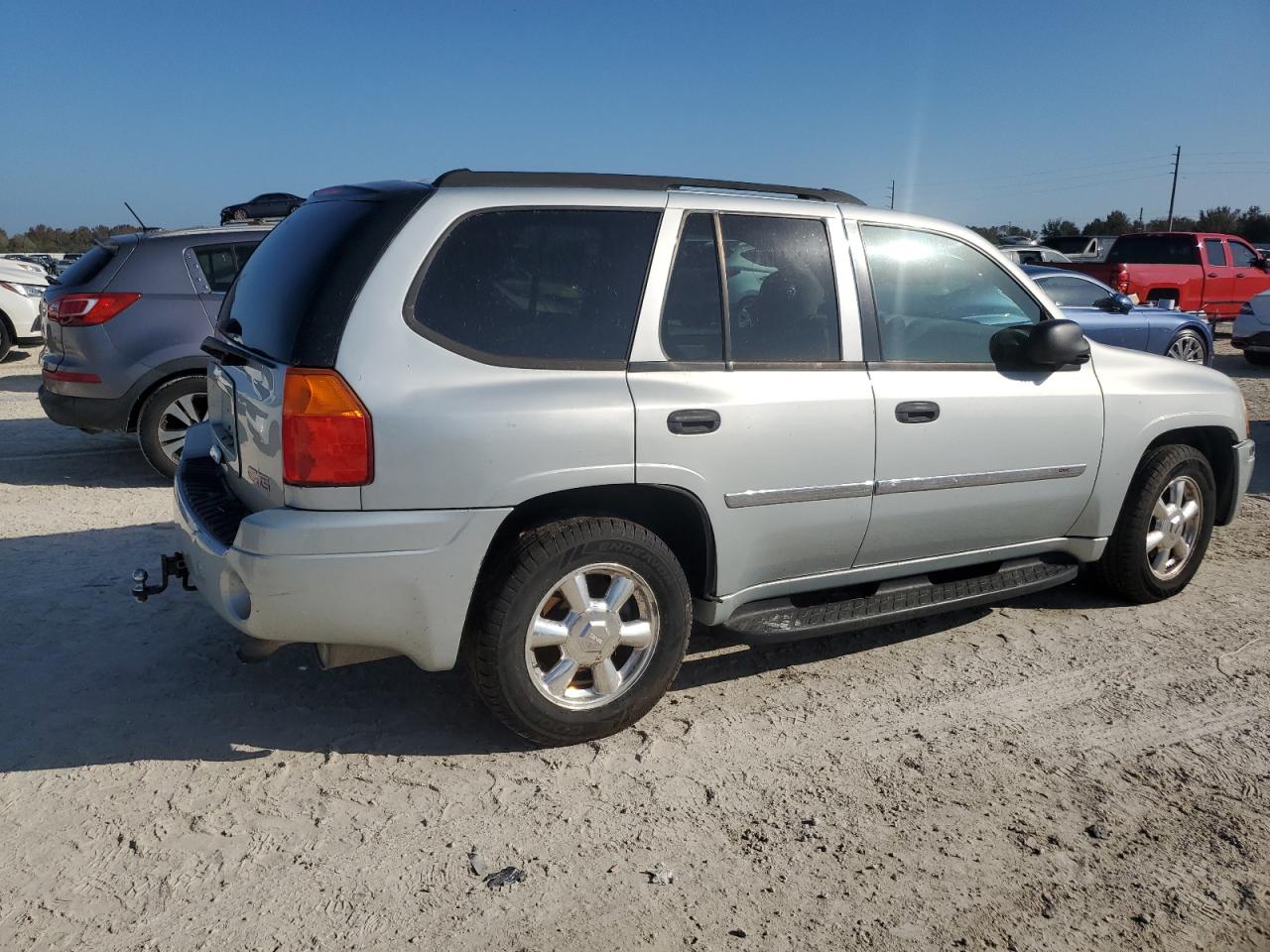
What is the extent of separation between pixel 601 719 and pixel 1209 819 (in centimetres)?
189

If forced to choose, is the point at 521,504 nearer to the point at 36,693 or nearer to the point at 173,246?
the point at 36,693

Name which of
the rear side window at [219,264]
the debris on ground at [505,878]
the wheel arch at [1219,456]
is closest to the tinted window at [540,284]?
the debris on ground at [505,878]

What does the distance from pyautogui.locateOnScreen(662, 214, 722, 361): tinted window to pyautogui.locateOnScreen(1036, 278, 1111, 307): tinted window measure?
824 centimetres

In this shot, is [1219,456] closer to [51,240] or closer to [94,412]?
[94,412]

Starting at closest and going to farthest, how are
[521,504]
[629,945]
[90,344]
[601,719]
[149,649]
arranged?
[629,945] < [521,504] < [601,719] < [149,649] < [90,344]

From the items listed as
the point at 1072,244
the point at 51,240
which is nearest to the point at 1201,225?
the point at 1072,244

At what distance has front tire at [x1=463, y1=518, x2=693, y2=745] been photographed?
3.33 m

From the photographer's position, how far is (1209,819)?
126 inches

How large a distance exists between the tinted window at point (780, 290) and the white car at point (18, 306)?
484 inches

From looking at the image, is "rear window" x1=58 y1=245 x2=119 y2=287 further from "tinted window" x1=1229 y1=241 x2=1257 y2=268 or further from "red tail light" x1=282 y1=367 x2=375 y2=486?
"tinted window" x1=1229 y1=241 x2=1257 y2=268

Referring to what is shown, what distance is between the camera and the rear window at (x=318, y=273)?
3.15 metres

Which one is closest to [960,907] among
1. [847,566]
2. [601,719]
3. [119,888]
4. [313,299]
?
[601,719]

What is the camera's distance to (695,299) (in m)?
3.69

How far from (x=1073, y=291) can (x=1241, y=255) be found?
8968 mm
